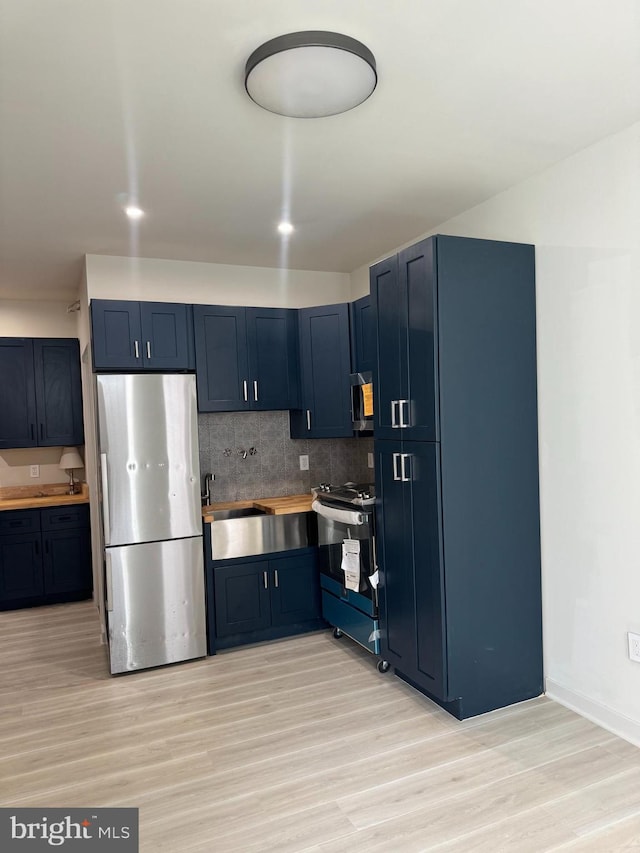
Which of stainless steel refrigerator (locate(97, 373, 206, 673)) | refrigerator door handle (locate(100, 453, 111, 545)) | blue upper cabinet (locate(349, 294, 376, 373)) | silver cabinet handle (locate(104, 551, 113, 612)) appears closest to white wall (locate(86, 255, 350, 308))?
blue upper cabinet (locate(349, 294, 376, 373))

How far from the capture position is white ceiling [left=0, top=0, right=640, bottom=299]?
1805 millimetres

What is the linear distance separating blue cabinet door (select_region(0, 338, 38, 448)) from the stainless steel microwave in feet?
10.1

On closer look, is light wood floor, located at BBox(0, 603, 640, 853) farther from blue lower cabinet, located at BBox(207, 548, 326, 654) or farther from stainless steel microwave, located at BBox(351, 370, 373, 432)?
stainless steel microwave, located at BBox(351, 370, 373, 432)

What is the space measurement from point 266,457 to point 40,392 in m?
2.33

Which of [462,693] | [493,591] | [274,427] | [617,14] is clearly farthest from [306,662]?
[617,14]

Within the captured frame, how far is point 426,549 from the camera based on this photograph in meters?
2.94

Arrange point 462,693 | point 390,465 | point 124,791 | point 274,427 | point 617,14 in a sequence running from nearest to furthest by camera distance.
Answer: point 617,14 → point 124,791 → point 462,693 → point 390,465 → point 274,427

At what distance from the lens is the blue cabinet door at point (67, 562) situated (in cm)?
507

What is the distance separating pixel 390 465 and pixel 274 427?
5.10ft

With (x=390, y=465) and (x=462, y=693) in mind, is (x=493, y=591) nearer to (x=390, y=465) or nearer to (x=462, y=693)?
(x=462, y=693)

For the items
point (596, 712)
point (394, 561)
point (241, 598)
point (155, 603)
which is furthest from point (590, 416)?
point (155, 603)

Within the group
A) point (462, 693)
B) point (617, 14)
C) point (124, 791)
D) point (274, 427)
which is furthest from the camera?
point (274, 427)

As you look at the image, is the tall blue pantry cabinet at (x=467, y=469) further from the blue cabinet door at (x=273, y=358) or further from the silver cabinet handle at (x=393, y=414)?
the blue cabinet door at (x=273, y=358)

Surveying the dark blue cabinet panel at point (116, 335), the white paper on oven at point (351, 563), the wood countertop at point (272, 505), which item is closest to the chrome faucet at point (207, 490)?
the wood countertop at point (272, 505)
